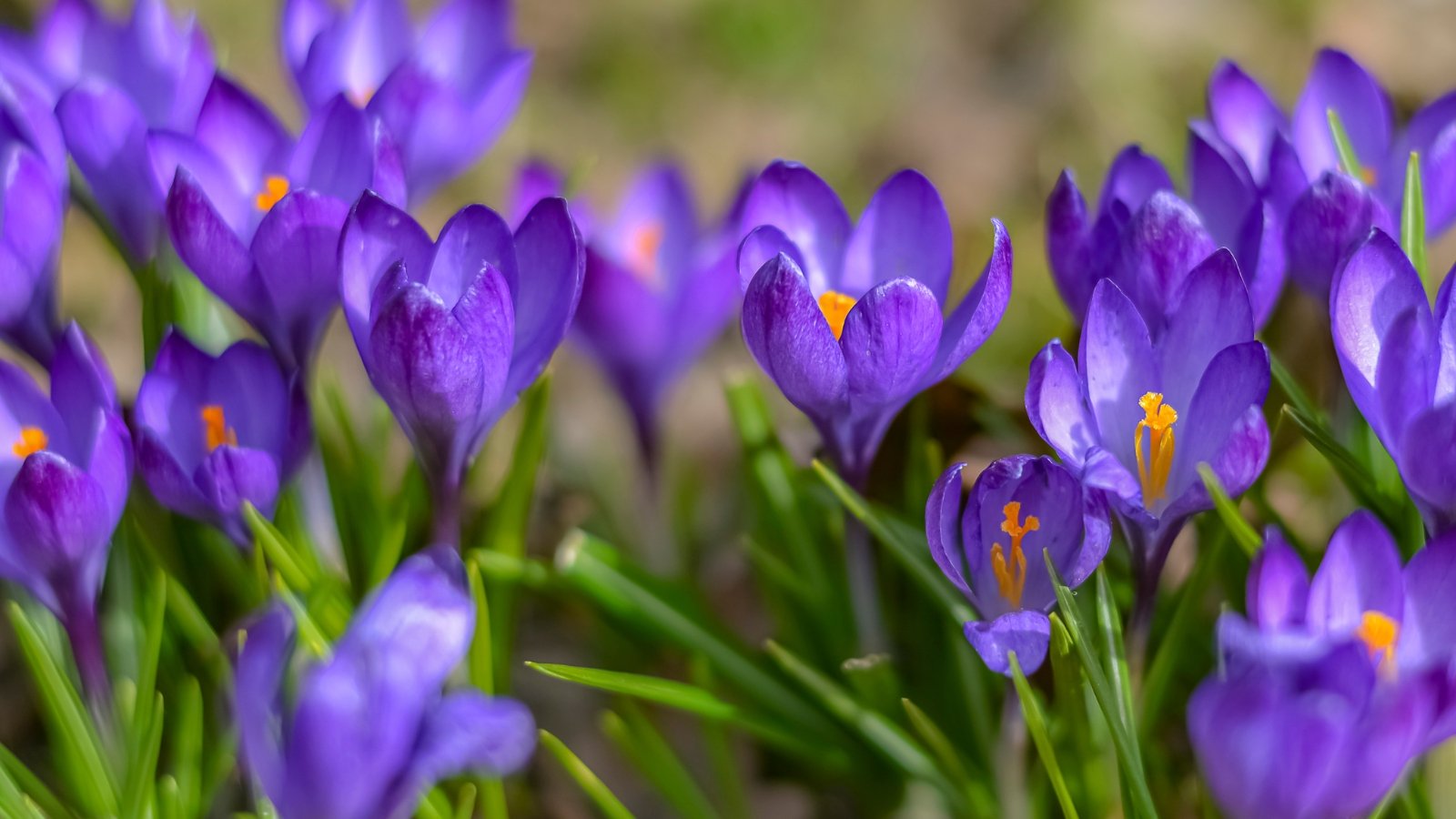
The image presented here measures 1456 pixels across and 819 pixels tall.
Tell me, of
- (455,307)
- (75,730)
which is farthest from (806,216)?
(75,730)

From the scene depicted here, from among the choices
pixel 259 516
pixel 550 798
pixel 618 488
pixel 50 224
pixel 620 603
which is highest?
pixel 50 224


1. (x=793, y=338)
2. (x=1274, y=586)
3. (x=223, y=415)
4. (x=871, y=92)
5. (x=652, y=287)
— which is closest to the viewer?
(x=1274, y=586)

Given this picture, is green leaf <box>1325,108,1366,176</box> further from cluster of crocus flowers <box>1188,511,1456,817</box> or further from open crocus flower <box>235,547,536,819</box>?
open crocus flower <box>235,547,536,819</box>

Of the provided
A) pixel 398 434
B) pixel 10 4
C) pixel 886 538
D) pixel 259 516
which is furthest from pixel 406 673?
pixel 10 4

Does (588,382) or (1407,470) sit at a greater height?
(1407,470)

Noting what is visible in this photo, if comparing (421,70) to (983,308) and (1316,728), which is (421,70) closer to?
(983,308)

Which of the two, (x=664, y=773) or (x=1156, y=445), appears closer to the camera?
(x=1156, y=445)

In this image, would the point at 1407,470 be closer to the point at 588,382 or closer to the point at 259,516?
the point at 259,516

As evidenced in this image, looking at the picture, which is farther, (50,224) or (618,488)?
(618,488)
